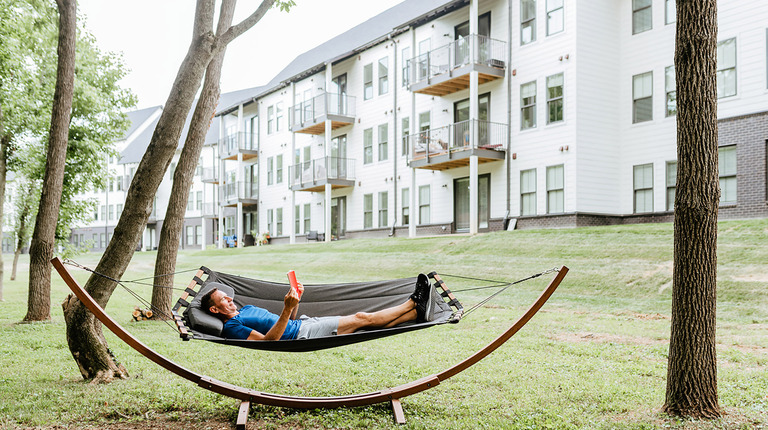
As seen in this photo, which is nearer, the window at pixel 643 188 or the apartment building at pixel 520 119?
the apartment building at pixel 520 119

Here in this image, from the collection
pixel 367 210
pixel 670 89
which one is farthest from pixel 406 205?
pixel 670 89

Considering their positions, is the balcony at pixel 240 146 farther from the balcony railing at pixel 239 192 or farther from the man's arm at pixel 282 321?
the man's arm at pixel 282 321

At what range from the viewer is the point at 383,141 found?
82.1 feet

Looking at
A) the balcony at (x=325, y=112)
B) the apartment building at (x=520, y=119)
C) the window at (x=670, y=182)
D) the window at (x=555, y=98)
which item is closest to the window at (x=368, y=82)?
the apartment building at (x=520, y=119)

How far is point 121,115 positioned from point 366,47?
1139 centimetres

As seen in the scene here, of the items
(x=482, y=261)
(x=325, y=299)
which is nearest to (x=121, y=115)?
(x=482, y=261)

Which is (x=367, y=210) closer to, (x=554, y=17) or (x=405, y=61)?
(x=405, y=61)

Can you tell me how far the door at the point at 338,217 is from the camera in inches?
1088

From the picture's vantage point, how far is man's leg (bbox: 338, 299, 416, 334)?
221 inches

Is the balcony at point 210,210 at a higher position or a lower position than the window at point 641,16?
lower

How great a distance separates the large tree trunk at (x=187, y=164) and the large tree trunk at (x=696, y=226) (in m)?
5.25

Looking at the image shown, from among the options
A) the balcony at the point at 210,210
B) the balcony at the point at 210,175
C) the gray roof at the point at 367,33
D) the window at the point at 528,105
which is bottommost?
the balcony at the point at 210,210

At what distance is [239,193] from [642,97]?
22.1 meters

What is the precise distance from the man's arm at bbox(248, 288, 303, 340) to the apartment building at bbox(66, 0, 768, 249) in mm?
13815
